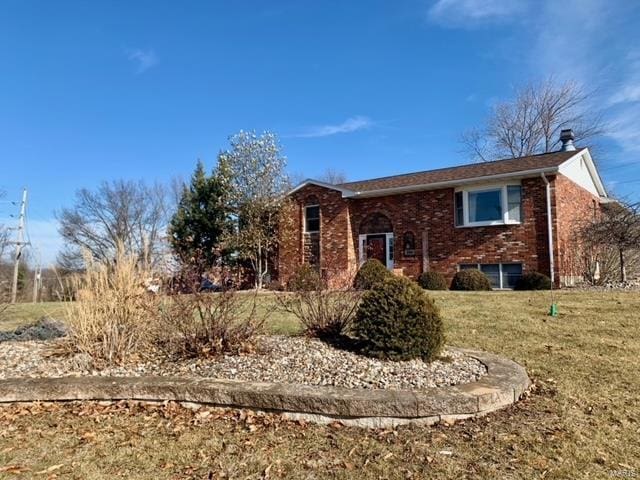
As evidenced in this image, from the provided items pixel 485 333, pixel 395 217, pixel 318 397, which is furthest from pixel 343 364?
pixel 395 217

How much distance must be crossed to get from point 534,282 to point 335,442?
12.3 meters

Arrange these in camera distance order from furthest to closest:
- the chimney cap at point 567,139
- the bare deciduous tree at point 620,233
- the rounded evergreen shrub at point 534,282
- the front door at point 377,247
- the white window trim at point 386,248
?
the chimney cap at point 567,139 → the front door at point 377,247 → the white window trim at point 386,248 → the bare deciduous tree at point 620,233 → the rounded evergreen shrub at point 534,282

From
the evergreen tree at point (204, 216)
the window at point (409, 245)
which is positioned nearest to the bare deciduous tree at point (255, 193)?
the evergreen tree at point (204, 216)

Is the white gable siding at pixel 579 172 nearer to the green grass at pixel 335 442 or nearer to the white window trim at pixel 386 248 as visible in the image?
the white window trim at pixel 386 248

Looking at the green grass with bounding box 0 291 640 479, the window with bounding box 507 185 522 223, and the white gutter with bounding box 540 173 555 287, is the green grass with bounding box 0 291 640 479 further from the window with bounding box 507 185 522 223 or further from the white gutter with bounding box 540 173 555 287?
the window with bounding box 507 185 522 223

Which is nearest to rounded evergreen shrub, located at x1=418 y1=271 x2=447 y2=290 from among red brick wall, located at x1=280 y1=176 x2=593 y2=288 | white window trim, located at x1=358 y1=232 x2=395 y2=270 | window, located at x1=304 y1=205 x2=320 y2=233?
red brick wall, located at x1=280 y1=176 x2=593 y2=288

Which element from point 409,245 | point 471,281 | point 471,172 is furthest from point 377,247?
point 471,281

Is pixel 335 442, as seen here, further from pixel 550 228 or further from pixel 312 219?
pixel 312 219

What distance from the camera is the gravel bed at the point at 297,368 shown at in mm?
3697

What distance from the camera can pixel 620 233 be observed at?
1370cm

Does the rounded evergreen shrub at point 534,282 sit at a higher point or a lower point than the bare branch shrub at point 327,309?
higher

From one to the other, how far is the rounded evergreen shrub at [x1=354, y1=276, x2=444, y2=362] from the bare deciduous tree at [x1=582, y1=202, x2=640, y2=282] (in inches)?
486

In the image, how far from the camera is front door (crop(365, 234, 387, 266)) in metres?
17.5

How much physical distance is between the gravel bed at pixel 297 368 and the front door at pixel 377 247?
12594mm
